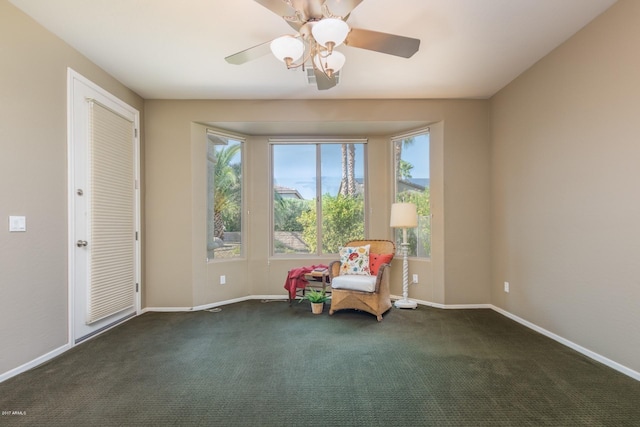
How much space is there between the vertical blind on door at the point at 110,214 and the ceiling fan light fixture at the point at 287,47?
2.20 metres

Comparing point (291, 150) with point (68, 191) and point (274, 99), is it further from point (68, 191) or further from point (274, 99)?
point (68, 191)

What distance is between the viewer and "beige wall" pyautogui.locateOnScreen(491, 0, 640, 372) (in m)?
2.18

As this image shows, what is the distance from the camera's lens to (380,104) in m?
3.95

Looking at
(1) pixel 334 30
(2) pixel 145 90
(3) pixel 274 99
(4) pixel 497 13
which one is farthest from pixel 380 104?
(2) pixel 145 90

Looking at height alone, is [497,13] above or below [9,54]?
above

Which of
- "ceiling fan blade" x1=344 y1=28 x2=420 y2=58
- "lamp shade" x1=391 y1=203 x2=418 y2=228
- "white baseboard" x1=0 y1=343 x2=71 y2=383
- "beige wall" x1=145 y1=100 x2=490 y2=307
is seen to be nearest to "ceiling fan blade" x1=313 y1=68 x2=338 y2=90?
"ceiling fan blade" x1=344 y1=28 x2=420 y2=58

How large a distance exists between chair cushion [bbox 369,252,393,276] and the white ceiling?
80.1 inches

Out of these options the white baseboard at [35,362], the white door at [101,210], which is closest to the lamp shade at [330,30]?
the white door at [101,210]

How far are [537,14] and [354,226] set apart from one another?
308 cm

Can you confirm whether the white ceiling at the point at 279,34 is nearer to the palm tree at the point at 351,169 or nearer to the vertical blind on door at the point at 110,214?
the vertical blind on door at the point at 110,214

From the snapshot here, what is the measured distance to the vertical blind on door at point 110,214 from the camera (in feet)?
9.67

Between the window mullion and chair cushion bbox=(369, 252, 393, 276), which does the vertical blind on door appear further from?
chair cushion bbox=(369, 252, 393, 276)

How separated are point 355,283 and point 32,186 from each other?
10.1 ft

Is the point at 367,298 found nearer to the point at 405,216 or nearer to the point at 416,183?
the point at 405,216
